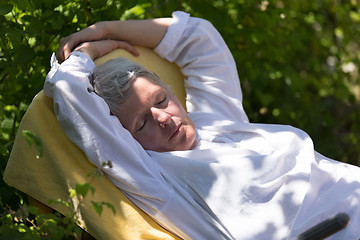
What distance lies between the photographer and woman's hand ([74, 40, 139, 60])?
2.69 meters

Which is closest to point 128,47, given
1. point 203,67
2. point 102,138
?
point 203,67

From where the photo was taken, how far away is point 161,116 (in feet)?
8.13

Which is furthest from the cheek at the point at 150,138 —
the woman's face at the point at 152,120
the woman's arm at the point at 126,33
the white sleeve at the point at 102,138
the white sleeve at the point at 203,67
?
the woman's arm at the point at 126,33

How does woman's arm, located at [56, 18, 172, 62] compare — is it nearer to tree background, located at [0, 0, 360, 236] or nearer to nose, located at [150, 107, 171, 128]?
tree background, located at [0, 0, 360, 236]

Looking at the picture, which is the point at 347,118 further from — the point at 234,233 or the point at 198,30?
the point at 234,233

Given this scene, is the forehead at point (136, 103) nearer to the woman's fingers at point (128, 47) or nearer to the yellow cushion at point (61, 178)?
the yellow cushion at point (61, 178)

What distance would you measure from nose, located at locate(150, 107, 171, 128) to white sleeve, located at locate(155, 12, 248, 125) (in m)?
0.50

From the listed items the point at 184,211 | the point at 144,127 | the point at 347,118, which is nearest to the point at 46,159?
the point at 144,127

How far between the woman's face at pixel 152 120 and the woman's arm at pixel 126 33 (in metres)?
0.45

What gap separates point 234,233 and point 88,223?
658mm

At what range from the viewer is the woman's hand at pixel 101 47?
106 inches

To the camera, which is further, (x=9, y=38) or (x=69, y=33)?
(x=69, y=33)

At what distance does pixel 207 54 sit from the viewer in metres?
3.04

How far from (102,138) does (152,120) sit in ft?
1.01
